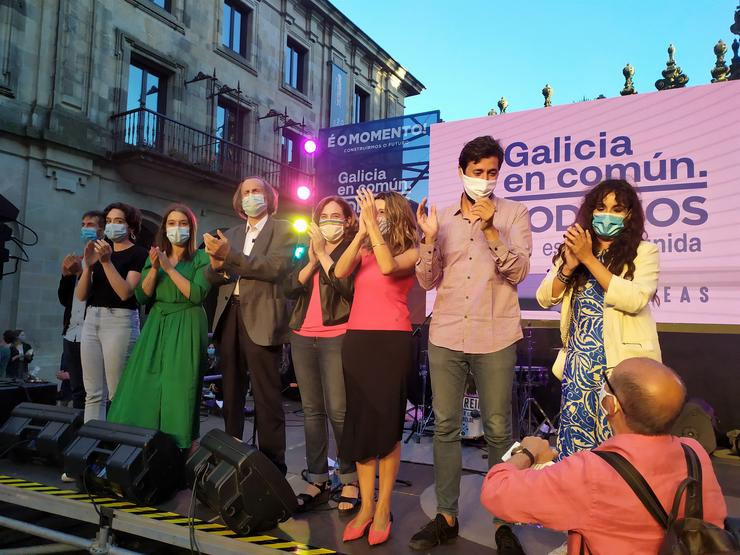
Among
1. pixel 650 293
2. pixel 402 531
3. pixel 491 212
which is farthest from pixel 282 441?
pixel 650 293

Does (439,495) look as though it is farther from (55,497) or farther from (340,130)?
(340,130)

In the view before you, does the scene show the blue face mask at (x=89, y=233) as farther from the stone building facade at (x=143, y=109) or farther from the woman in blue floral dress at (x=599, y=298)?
the stone building facade at (x=143, y=109)

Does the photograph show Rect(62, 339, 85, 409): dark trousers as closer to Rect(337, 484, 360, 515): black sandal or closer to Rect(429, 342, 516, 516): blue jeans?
Rect(337, 484, 360, 515): black sandal

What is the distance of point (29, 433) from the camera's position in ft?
12.1

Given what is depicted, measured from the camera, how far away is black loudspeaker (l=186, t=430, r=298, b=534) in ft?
8.19

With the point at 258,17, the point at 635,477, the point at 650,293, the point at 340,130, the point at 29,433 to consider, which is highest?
the point at 258,17

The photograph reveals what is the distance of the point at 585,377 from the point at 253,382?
1853 millimetres

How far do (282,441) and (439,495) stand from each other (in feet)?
3.47

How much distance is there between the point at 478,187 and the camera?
261 centimetres

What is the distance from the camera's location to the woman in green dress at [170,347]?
3285mm

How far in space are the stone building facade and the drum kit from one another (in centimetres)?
778

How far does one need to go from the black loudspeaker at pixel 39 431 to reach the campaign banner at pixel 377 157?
13.7ft

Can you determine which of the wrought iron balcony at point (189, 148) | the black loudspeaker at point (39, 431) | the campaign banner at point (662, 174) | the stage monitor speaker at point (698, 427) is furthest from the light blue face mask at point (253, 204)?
the wrought iron balcony at point (189, 148)

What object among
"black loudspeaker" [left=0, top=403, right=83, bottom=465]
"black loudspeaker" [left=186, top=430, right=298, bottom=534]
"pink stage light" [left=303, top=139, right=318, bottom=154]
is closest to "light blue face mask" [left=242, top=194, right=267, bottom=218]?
"black loudspeaker" [left=186, top=430, right=298, bottom=534]
